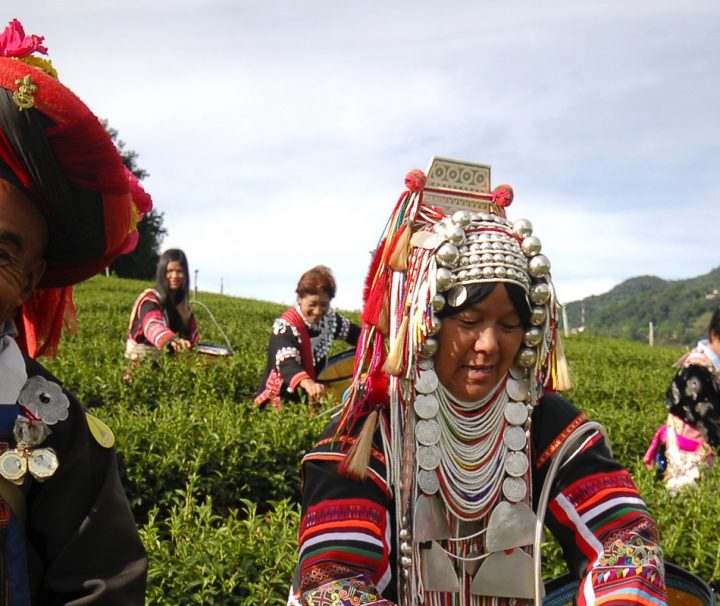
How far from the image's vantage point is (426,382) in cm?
244

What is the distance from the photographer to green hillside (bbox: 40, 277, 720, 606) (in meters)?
3.40

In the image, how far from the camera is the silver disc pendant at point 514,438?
2.50m

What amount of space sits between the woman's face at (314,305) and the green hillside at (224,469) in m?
0.72

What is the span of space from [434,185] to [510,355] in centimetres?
58

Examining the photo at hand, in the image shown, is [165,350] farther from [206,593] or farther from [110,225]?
[110,225]

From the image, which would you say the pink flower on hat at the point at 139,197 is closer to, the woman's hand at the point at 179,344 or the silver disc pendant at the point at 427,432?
the silver disc pendant at the point at 427,432

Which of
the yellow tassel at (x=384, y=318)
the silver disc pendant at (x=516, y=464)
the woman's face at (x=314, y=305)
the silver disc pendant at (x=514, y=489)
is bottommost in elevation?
the silver disc pendant at (x=514, y=489)

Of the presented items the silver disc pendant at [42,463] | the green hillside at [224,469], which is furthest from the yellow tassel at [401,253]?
the green hillside at [224,469]

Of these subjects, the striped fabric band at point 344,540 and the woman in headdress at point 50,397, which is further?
the striped fabric band at point 344,540

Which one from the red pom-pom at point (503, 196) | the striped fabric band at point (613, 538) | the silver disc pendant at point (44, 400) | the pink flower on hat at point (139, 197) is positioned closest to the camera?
the silver disc pendant at point (44, 400)

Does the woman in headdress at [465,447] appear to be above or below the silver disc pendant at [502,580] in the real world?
above

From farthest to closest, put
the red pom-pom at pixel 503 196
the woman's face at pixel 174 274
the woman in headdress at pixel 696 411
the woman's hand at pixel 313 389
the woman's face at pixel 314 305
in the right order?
the woman's face at pixel 174 274
the woman's face at pixel 314 305
the woman's hand at pixel 313 389
the woman in headdress at pixel 696 411
the red pom-pom at pixel 503 196

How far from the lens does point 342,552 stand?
7.36 ft

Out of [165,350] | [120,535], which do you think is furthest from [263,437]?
[120,535]
